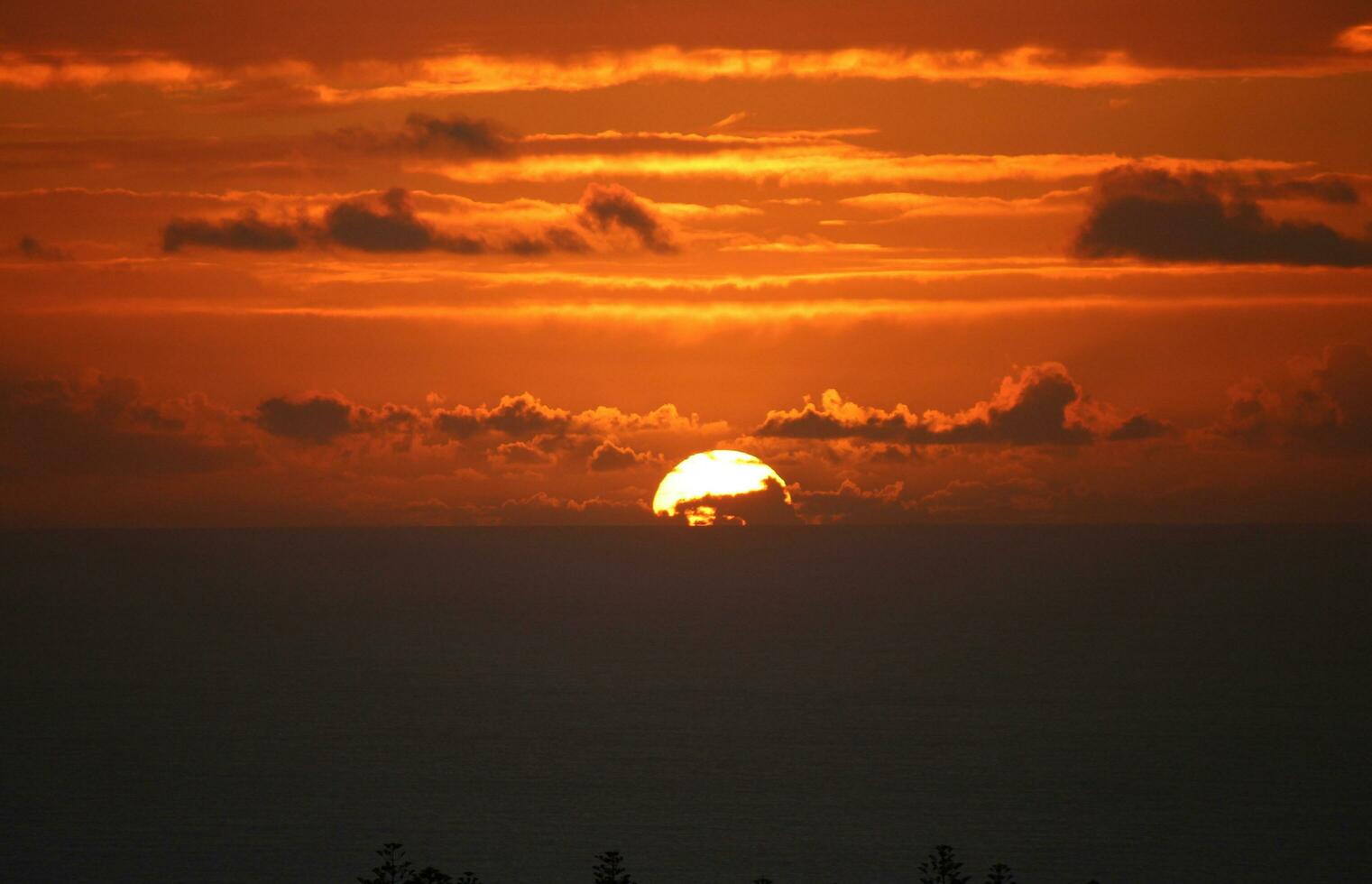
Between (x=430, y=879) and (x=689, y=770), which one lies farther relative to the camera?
(x=689, y=770)

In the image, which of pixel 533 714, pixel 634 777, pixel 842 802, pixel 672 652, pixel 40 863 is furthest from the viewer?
pixel 672 652

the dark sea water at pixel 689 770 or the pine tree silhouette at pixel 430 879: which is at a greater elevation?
the dark sea water at pixel 689 770

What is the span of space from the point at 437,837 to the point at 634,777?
21.1m

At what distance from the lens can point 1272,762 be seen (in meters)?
119

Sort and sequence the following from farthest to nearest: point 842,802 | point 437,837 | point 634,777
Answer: point 634,777, point 842,802, point 437,837

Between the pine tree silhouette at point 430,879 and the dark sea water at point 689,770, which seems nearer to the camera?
the pine tree silhouette at point 430,879

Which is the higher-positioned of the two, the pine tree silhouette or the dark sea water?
the dark sea water

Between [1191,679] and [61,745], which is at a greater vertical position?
[1191,679]

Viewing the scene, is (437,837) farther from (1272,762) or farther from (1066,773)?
(1272,762)

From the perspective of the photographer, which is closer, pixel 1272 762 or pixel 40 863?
pixel 40 863

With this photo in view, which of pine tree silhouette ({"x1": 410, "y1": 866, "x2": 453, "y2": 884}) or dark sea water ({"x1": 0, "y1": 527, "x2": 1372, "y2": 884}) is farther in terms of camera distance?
dark sea water ({"x1": 0, "y1": 527, "x2": 1372, "y2": 884})

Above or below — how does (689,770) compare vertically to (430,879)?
above

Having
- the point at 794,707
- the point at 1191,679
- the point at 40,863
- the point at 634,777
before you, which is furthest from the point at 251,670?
the point at 1191,679

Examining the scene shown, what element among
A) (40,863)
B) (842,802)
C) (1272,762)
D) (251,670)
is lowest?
(40,863)
